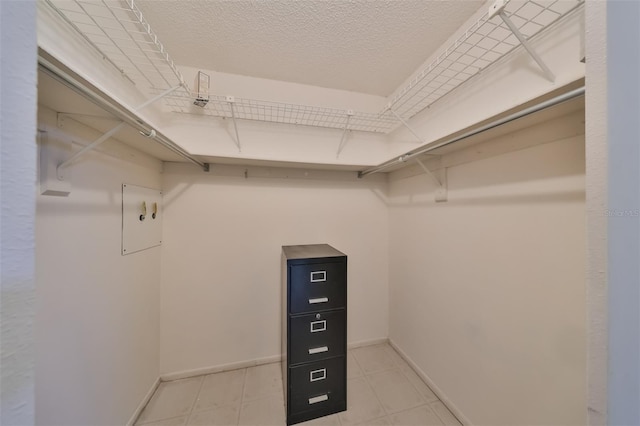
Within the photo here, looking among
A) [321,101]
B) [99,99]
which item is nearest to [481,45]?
[321,101]

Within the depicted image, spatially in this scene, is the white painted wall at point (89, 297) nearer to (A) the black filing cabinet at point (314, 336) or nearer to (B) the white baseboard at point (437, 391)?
(A) the black filing cabinet at point (314, 336)

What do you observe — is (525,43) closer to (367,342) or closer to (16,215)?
(16,215)

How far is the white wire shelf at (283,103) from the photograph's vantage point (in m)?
0.89

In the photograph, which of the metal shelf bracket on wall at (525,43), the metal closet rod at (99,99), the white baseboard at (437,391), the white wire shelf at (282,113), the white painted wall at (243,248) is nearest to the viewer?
the metal closet rod at (99,99)

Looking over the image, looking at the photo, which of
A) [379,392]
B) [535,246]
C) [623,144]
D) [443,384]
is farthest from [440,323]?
[623,144]

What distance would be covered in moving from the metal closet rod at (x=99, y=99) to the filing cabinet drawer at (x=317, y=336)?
1.23 meters

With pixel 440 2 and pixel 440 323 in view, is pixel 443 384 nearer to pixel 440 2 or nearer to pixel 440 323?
pixel 440 323

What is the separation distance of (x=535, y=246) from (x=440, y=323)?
817 millimetres

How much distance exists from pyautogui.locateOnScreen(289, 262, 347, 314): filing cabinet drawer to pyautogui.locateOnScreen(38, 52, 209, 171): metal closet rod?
981 millimetres

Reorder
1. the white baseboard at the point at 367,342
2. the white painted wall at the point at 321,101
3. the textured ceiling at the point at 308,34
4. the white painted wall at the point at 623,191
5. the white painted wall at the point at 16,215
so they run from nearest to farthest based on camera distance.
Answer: the white painted wall at the point at 16,215 → the white painted wall at the point at 623,191 → the white painted wall at the point at 321,101 → the textured ceiling at the point at 308,34 → the white baseboard at the point at 367,342

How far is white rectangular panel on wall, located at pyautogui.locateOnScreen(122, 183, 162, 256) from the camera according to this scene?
3.99 feet

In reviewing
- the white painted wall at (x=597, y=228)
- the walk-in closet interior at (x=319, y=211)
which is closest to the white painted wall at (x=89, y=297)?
the walk-in closet interior at (x=319, y=211)

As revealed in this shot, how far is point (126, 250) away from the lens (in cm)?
122

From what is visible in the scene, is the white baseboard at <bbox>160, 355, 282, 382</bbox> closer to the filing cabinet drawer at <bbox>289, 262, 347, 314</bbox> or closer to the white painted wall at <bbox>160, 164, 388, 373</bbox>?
the white painted wall at <bbox>160, 164, 388, 373</bbox>
